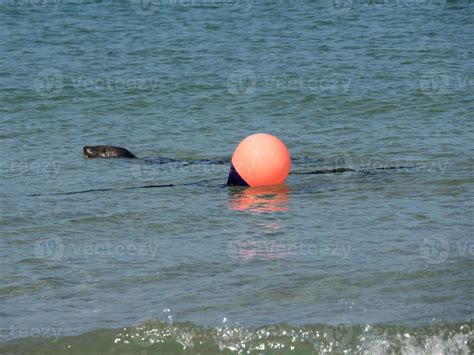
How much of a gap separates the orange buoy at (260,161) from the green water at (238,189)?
212mm

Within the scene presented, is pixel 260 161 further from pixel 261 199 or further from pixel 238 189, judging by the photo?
pixel 238 189

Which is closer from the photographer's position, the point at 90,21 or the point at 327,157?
the point at 327,157

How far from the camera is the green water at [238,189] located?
8.30 meters

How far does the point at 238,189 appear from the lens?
1262 centimetres

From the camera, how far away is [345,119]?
689 inches

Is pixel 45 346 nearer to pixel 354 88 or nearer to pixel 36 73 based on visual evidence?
pixel 354 88

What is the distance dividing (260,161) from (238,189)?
680mm

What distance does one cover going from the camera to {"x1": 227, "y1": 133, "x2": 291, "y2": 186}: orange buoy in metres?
12.0

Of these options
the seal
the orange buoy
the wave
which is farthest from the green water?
the seal

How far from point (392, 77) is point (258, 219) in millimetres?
9648

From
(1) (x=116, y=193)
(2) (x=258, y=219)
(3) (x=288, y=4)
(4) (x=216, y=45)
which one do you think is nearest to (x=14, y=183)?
(1) (x=116, y=193)

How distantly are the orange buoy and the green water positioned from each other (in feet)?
0.69

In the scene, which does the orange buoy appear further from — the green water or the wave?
the wave

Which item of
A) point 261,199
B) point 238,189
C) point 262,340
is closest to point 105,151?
point 238,189
